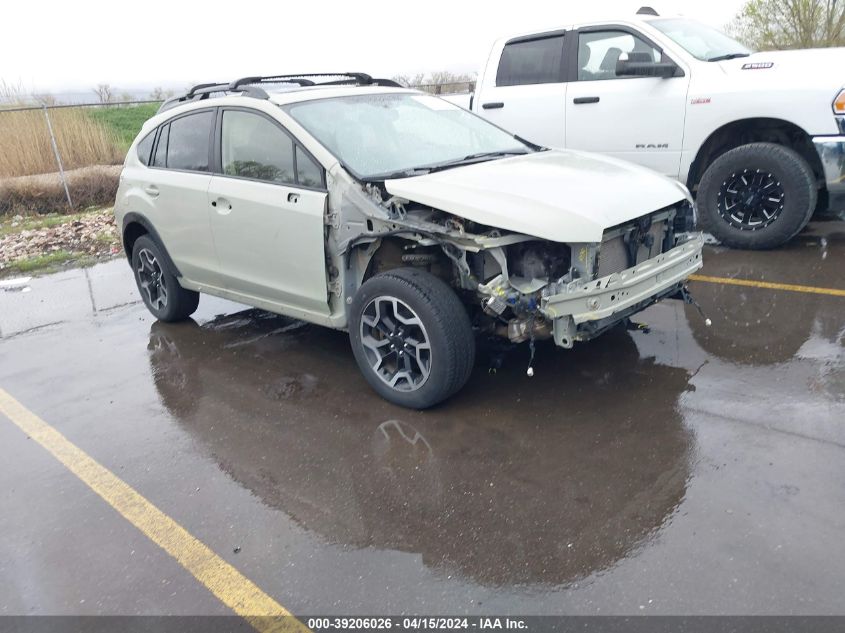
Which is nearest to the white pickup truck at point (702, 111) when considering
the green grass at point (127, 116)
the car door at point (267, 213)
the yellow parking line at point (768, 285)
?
the yellow parking line at point (768, 285)

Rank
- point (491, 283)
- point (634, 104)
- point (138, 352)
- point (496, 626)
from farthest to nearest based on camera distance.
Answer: point (634, 104), point (138, 352), point (491, 283), point (496, 626)

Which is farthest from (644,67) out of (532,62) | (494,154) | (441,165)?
(441,165)

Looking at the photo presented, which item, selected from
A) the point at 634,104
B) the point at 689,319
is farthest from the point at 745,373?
the point at 634,104

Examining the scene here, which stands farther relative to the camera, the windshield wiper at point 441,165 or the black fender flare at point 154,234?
the black fender flare at point 154,234

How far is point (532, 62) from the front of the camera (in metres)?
7.50

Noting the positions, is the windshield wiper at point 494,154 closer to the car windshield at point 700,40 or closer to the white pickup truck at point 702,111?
the white pickup truck at point 702,111

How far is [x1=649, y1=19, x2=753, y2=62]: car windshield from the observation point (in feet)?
22.0

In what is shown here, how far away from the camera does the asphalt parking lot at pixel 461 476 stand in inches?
111

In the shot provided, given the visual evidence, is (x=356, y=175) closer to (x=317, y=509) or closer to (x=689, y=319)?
(x=317, y=509)

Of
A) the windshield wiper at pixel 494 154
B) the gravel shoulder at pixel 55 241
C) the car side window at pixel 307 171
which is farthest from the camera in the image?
the gravel shoulder at pixel 55 241

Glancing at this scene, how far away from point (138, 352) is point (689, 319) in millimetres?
4181

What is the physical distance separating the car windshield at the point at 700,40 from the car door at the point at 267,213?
4116 mm

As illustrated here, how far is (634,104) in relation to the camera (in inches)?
267

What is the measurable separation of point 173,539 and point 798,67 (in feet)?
19.6
